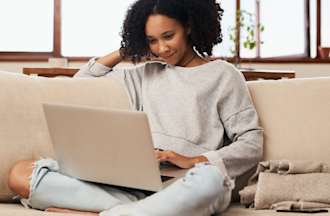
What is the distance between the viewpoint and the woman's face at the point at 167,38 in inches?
75.6

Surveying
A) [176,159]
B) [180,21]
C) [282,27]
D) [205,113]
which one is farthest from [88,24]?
[176,159]

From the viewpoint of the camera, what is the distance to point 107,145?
1320 millimetres

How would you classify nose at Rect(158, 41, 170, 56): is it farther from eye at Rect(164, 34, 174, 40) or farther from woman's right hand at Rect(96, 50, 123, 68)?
woman's right hand at Rect(96, 50, 123, 68)

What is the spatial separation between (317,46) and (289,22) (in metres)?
0.32

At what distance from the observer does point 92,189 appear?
4.66 ft

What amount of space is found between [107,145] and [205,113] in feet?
1.79

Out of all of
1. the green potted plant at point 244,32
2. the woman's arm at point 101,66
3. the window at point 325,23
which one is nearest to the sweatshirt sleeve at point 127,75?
the woman's arm at point 101,66

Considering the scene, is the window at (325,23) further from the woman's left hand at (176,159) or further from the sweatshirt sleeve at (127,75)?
the woman's left hand at (176,159)

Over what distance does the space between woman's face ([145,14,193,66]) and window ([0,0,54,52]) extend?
9.45 ft

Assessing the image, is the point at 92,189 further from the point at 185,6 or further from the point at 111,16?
the point at 111,16

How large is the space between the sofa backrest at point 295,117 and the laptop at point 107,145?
0.46 meters

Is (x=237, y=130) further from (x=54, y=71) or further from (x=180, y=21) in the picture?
(x=54, y=71)

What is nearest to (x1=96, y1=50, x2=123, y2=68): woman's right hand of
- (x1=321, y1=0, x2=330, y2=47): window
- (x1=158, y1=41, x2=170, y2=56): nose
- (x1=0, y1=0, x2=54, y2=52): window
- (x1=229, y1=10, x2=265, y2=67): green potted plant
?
(x1=158, y1=41, x2=170, y2=56): nose

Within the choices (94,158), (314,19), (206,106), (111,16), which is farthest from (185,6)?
(314,19)
